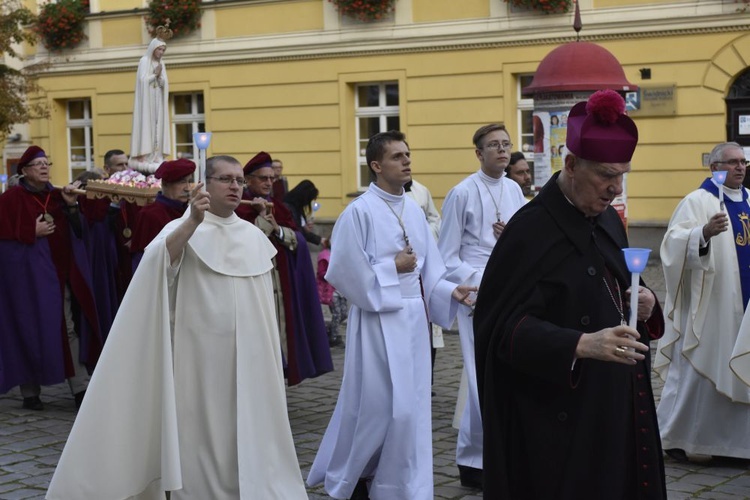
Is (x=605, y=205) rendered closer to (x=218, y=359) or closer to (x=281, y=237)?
(x=218, y=359)

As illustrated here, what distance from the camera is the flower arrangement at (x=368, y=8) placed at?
20.4 meters

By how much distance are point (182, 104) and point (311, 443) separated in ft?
54.4

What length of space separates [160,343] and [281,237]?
3209 mm

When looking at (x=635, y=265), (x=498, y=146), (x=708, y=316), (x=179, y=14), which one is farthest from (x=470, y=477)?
(x=179, y=14)

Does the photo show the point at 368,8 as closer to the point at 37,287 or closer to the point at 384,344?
the point at 37,287

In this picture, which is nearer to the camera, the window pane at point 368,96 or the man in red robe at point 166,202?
the man in red robe at point 166,202

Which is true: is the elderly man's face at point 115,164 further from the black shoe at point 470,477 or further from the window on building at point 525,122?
the window on building at point 525,122

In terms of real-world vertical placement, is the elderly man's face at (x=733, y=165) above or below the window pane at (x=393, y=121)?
below

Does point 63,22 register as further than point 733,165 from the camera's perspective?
Yes

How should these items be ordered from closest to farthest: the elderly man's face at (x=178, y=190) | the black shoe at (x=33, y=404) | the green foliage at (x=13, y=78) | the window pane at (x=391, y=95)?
the elderly man's face at (x=178, y=190), the black shoe at (x=33, y=404), the window pane at (x=391, y=95), the green foliage at (x=13, y=78)

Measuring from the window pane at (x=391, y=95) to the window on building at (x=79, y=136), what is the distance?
24.1 feet

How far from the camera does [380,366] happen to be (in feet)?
21.1

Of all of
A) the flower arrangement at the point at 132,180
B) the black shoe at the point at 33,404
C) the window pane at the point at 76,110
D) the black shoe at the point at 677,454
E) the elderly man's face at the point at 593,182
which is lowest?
the black shoe at the point at 677,454

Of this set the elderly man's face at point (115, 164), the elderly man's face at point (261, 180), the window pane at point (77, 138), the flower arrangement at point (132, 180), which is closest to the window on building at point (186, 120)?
the window pane at point (77, 138)
